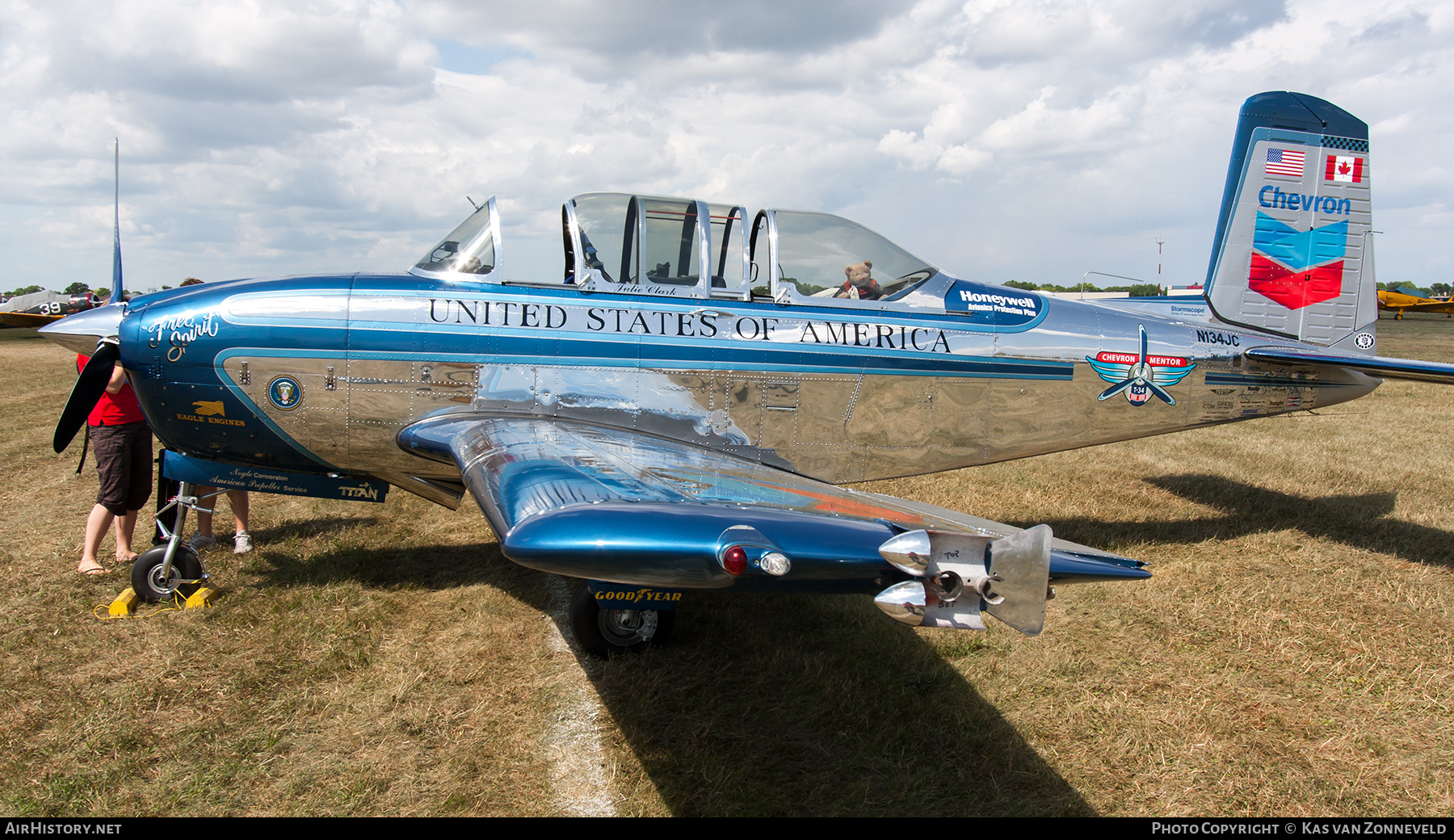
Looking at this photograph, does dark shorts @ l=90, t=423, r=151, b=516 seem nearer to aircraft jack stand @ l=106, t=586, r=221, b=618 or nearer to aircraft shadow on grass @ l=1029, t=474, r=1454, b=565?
aircraft jack stand @ l=106, t=586, r=221, b=618

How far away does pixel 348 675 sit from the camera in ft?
13.8

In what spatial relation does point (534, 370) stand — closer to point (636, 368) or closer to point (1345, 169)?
point (636, 368)

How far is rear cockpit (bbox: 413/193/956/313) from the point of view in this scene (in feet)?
16.5

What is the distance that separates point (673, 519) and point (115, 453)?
491cm

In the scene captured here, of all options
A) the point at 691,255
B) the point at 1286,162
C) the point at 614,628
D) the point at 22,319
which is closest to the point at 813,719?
the point at 614,628

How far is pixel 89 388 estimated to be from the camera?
4.84 metres

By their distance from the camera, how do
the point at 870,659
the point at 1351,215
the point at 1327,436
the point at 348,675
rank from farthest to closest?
the point at 1327,436 → the point at 1351,215 → the point at 870,659 → the point at 348,675

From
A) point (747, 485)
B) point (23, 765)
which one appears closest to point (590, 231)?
point (747, 485)

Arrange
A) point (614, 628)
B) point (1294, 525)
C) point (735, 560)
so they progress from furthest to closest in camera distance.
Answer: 1. point (1294, 525)
2. point (614, 628)
3. point (735, 560)

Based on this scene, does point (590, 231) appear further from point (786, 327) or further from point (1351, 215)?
point (1351, 215)

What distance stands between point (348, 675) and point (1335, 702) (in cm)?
530

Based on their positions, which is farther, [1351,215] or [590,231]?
[1351,215]

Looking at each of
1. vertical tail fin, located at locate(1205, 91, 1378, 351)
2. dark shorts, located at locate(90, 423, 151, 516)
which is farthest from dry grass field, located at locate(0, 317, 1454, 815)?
vertical tail fin, located at locate(1205, 91, 1378, 351)

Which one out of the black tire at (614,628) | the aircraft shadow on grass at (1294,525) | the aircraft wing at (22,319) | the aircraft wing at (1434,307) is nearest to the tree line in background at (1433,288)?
the aircraft wing at (1434,307)
